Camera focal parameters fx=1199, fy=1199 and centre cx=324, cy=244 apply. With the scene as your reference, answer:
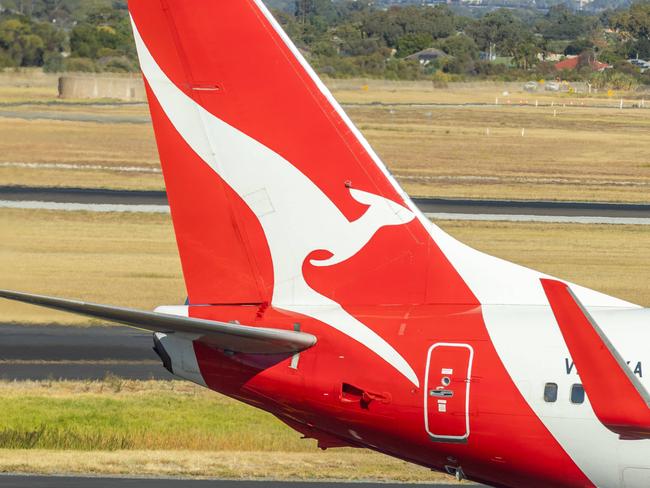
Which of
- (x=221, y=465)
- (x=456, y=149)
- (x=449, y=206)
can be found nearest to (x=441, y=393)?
(x=221, y=465)

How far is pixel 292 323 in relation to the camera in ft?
44.4

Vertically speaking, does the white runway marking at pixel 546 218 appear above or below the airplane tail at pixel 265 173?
below

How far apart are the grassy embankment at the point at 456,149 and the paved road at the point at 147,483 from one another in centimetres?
4205

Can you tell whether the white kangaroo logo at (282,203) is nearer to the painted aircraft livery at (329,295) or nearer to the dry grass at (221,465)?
the painted aircraft livery at (329,295)

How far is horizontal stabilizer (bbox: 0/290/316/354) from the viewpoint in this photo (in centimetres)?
1174

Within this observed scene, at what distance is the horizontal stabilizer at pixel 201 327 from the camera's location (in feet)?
38.5

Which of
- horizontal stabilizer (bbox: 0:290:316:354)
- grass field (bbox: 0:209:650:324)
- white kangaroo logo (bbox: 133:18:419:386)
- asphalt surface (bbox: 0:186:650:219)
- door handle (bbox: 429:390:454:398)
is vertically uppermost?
white kangaroo logo (bbox: 133:18:419:386)

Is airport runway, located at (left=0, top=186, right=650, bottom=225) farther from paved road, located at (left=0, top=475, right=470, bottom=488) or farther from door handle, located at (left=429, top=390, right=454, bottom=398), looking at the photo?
door handle, located at (left=429, top=390, right=454, bottom=398)

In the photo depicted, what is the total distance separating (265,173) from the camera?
1366cm

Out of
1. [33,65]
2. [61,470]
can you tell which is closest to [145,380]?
[61,470]

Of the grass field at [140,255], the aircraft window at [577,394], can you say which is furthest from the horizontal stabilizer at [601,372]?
the grass field at [140,255]

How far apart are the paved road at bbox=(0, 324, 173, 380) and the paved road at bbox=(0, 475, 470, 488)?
24.5ft

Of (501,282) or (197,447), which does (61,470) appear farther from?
(501,282)

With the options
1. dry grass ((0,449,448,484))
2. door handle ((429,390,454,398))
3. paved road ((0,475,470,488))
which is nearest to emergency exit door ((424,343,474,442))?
door handle ((429,390,454,398))
